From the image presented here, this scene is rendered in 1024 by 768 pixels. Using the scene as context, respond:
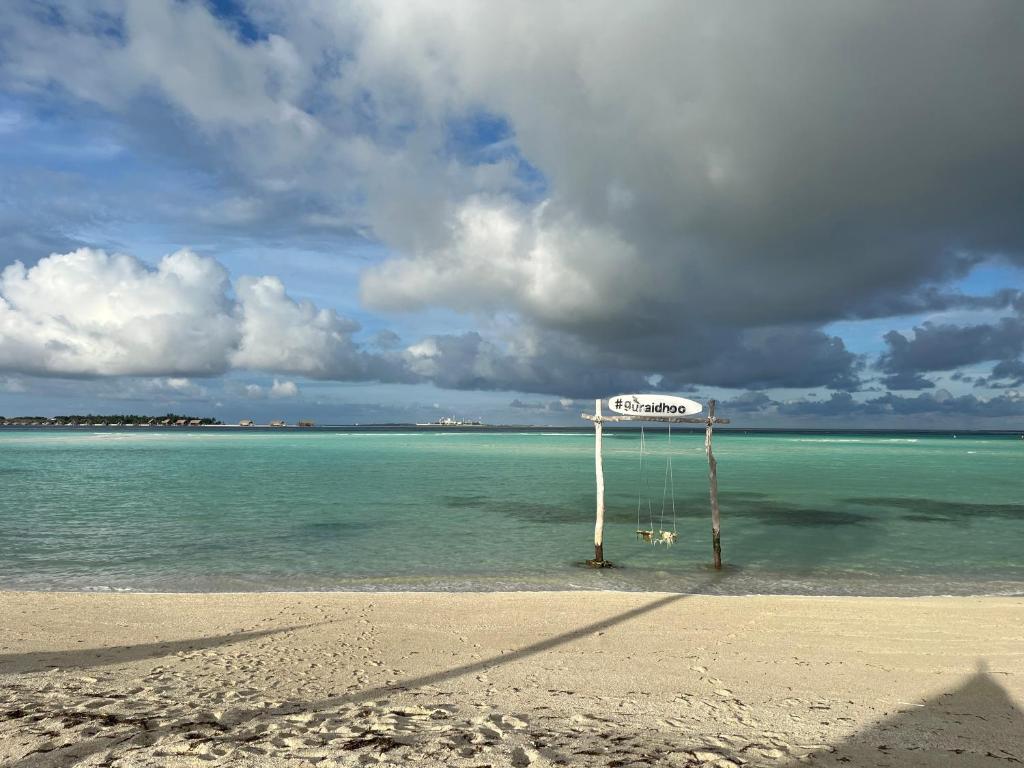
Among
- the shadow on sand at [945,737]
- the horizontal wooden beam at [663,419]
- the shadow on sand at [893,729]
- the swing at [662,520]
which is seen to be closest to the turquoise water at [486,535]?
the swing at [662,520]

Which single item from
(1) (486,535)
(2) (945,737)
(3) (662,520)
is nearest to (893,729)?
(2) (945,737)

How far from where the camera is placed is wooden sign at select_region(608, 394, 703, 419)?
55.8 feet

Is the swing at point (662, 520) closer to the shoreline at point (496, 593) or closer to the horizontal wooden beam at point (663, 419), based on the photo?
the horizontal wooden beam at point (663, 419)

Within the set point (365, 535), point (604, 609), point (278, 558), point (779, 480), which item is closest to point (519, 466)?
point (779, 480)

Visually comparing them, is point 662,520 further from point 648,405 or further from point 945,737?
point 945,737

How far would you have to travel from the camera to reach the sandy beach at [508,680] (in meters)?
5.83

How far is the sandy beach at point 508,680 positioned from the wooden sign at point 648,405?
5.31 m

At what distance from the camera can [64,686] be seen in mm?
7430

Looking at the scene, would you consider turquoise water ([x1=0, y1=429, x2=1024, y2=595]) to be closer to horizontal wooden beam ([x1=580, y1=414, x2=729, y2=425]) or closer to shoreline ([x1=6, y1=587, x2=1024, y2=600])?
shoreline ([x1=6, y1=587, x2=1024, y2=600])

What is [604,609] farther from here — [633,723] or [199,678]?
[199,678]

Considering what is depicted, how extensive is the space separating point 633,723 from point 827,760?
181 centimetres

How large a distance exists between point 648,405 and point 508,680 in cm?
1029

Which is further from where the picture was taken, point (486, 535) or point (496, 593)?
point (486, 535)

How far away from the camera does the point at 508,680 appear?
8180mm
